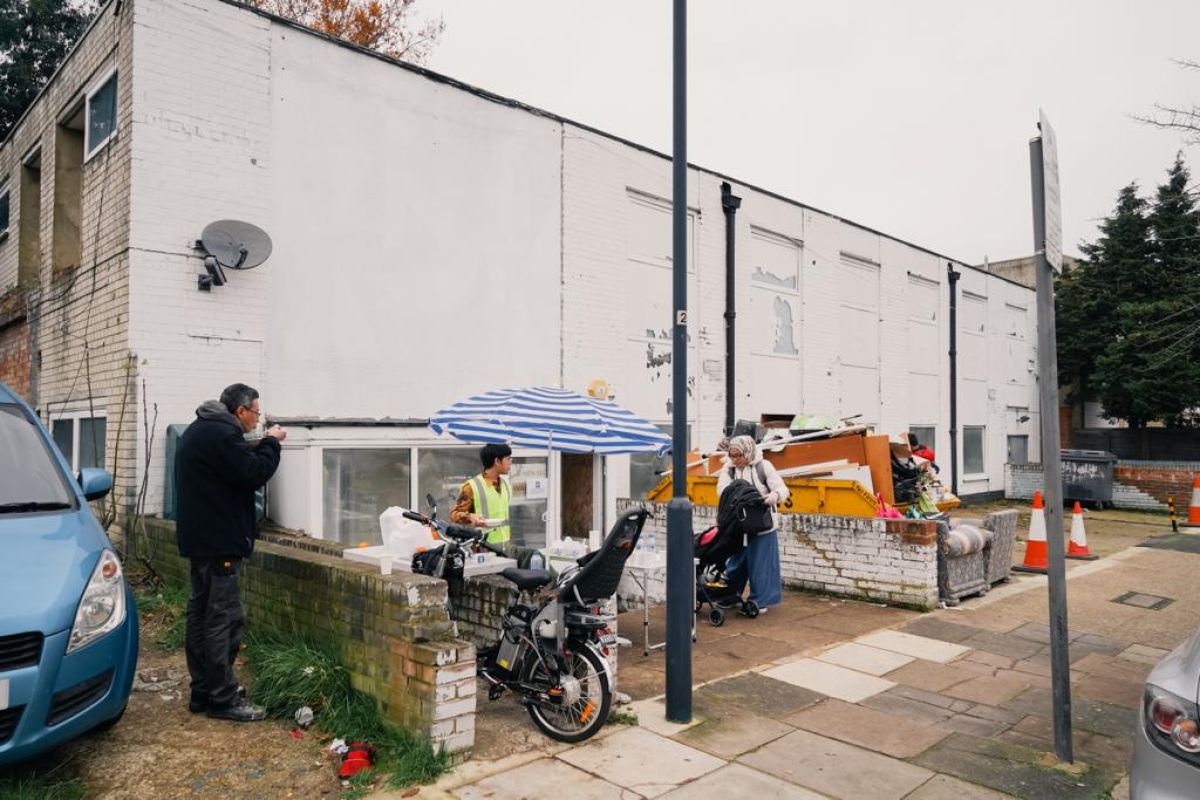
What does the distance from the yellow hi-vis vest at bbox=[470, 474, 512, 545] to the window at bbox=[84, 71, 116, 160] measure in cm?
551

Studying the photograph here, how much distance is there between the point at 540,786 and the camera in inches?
159

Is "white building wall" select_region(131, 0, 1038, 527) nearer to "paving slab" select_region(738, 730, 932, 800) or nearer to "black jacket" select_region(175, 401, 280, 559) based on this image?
"black jacket" select_region(175, 401, 280, 559)

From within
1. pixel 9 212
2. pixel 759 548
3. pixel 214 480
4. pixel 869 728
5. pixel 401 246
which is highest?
pixel 9 212

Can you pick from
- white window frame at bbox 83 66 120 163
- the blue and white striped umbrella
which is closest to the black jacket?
the blue and white striped umbrella

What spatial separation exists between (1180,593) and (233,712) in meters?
10.5

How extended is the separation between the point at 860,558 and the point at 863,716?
146 inches

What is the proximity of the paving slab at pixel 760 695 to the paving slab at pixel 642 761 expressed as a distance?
856mm

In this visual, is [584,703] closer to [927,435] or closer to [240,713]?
[240,713]

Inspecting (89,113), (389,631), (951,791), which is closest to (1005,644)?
(951,791)

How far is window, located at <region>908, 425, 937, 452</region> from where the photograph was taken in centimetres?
1880

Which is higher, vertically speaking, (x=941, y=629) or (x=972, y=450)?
(x=972, y=450)

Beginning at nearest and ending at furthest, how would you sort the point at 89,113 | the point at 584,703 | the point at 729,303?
the point at 584,703
the point at 89,113
the point at 729,303

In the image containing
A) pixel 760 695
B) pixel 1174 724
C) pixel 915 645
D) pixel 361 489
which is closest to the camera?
pixel 1174 724

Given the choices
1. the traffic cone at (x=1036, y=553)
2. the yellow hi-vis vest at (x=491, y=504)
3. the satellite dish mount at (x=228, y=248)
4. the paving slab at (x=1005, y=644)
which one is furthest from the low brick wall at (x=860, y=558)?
the satellite dish mount at (x=228, y=248)
